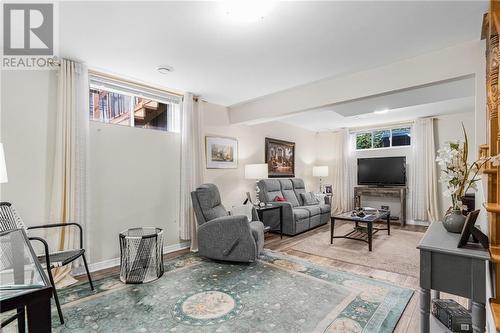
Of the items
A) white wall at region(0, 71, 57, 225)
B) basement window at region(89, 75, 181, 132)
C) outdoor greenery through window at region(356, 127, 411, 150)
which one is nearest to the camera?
white wall at region(0, 71, 57, 225)

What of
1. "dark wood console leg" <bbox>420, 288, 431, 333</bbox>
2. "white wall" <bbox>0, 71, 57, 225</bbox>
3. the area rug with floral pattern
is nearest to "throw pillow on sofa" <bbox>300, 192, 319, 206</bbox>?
the area rug with floral pattern

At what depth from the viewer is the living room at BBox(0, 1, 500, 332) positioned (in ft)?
6.06

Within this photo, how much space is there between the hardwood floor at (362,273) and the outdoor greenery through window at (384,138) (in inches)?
120

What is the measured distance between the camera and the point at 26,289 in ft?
2.96

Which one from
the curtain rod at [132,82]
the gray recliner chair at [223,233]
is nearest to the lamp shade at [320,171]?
the gray recliner chair at [223,233]

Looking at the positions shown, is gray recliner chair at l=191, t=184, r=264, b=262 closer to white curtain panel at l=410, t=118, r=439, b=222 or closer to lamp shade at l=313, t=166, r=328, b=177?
lamp shade at l=313, t=166, r=328, b=177

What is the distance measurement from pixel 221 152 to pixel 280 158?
6.13 ft

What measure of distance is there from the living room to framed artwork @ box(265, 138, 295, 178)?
99 cm

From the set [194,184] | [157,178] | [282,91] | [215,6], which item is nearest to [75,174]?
[157,178]

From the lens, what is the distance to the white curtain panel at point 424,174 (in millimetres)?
5305

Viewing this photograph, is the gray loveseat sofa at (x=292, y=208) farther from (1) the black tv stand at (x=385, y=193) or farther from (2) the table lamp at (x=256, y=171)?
(1) the black tv stand at (x=385, y=193)

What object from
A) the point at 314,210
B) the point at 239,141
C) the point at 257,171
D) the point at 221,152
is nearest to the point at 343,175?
the point at 314,210

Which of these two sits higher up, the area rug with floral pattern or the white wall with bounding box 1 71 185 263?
the white wall with bounding box 1 71 185 263

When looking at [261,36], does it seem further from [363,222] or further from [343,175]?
[343,175]
